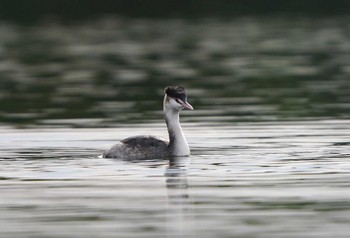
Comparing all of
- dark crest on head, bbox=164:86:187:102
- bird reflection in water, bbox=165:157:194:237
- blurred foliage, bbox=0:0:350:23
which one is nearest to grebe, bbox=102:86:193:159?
dark crest on head, bbox=164:86:187:102

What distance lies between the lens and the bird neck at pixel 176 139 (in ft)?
76.8

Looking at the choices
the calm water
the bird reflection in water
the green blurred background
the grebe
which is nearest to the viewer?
the bird reflection in water

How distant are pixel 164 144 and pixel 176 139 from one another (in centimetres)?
30

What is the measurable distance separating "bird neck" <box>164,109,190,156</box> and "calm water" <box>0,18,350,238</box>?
209 mm

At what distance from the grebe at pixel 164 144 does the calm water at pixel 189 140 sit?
0.28m

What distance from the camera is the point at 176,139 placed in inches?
932

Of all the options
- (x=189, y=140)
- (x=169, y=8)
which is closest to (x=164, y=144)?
(x=189, y=140)

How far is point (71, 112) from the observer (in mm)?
30438

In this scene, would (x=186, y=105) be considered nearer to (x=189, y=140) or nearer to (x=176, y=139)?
(x=176, y=139)

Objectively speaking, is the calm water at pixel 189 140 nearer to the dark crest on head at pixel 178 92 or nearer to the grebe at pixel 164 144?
the grebe at pixel 164 144

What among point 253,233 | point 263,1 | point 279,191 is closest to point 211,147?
point 279,191

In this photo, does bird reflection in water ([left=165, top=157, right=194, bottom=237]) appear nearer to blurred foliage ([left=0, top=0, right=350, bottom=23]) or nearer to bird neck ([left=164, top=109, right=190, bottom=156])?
bird neck ([left=164, top=109, right=190, bottom=156])

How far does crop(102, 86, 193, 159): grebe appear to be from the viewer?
23109 millimetres

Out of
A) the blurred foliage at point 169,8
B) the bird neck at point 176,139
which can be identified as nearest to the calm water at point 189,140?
the bird neck at point 176,139
